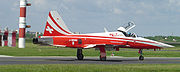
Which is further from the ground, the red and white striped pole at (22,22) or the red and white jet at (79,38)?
the red and white striped pole at (22,22)

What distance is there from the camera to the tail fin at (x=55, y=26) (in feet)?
118

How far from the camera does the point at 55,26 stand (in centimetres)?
3634

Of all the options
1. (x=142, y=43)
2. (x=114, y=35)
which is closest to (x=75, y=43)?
(x=114, y=35)

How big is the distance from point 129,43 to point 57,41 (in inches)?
301

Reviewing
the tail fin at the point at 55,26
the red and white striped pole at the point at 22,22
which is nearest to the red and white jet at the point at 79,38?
the tail fin at the point at 55,26

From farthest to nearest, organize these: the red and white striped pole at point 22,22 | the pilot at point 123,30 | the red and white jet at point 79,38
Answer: the red and white striped pole at point 22,22 → the pilot at point 123,30 → the red and white jet at point 79,38

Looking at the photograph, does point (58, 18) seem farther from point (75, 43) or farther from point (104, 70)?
point (104, 70)

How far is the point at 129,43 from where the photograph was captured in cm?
3819

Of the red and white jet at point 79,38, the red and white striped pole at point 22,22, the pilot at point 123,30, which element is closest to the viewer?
the red and white jet at point 79,38

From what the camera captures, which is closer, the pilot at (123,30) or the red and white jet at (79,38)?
the red and white jet at (79,38)

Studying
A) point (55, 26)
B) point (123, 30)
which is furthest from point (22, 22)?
point (55, 26)

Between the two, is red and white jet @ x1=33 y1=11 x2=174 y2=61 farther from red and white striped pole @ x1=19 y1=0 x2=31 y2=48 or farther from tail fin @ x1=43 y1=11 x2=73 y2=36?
red and white striped pole @ x1=19 y1=0 x2=31 y2=48

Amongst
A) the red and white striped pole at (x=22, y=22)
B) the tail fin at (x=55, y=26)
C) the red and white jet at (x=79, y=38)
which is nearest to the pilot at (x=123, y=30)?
the red and white jet at (x=79, y=38)

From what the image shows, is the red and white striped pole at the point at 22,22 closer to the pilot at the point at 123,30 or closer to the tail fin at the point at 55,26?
the pilot at the point at 123,30
